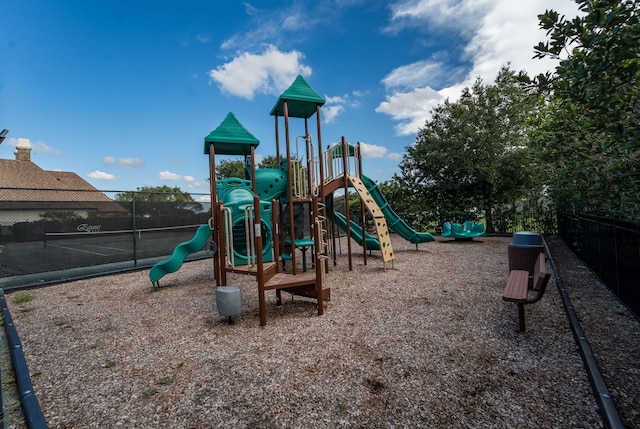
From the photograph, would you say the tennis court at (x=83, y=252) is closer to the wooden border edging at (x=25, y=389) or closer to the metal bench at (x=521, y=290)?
the wooden border edging at (x=25, y=389)

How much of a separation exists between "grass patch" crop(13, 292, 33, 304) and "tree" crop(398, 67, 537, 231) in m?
16.0

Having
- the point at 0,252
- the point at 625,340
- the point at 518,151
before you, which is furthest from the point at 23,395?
the point at 518,151

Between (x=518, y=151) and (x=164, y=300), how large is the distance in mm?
15655

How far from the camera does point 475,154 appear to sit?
15.2m

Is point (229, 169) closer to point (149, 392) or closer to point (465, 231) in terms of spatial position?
point (465, 231)

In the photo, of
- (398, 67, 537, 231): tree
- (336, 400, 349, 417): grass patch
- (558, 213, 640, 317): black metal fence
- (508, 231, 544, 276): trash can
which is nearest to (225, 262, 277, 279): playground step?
(336, 400, 349, 417): grass patch

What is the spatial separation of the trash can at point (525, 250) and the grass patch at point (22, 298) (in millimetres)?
9434

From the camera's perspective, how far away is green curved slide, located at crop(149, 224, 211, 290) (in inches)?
259

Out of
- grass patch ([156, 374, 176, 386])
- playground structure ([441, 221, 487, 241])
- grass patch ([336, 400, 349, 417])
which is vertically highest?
playground structure ([441, 221, 487, 241])

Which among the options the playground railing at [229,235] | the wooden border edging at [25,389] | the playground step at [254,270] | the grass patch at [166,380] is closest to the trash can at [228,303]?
the playground step at [254,270]

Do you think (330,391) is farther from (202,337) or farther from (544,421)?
(202,337)

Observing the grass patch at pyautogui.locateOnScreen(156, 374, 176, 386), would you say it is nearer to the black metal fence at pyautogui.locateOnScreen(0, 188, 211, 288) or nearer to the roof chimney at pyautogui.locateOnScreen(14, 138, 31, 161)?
the black metal fence at pyautogui.locateOnScreen(0, 188, 211, 288)

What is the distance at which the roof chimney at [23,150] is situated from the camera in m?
28.0

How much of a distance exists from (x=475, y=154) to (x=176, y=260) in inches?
564
